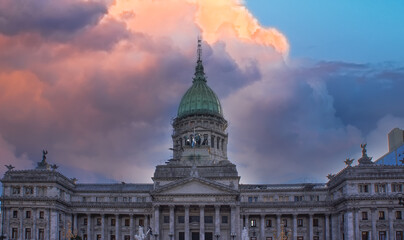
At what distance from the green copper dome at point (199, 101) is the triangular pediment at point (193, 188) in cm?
3372

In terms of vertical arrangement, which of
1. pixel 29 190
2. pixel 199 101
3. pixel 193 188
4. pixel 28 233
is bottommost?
pixel 28 233

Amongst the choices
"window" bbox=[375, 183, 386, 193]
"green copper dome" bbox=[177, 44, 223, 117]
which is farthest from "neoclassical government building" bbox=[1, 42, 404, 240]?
"green copper dome" bbox=[177, 44, 223, 117]

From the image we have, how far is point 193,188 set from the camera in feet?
397

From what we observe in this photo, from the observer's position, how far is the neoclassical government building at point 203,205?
109m

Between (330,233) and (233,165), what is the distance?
28.0 m

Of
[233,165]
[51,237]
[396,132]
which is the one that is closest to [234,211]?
[233,165]

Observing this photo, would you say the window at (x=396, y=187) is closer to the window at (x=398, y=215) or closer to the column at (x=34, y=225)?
the window at (x=398, y=215)

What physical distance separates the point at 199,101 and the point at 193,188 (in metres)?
38.1

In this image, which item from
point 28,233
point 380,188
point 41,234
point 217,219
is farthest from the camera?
point 217,219

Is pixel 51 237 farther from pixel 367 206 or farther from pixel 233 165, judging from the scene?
pixel 367 206

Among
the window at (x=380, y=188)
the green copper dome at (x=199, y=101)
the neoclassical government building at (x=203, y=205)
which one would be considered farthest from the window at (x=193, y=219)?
the window at (x=380, y=188)

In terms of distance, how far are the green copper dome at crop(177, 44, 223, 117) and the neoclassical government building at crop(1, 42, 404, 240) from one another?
1580 centimetres

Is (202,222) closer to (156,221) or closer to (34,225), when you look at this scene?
(156,221)

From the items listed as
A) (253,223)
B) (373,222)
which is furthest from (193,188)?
(373,222)
